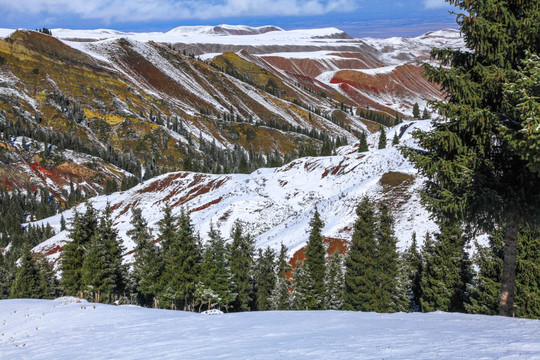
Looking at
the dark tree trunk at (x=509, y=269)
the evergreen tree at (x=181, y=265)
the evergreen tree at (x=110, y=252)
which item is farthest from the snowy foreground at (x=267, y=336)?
the evergreen tree at (x=110, y=252)

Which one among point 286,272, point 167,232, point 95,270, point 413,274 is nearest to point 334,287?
point 413,274

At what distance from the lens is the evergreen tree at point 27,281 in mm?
42812

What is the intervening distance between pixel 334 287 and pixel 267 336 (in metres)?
24.1

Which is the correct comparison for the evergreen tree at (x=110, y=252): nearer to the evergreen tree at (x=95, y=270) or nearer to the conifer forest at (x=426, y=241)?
the conifer forest at (x=426, y=241)

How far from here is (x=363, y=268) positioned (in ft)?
98.0

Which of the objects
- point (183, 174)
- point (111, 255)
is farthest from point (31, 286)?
point (183, 174)

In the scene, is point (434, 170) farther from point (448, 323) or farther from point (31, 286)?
point (31, 286)

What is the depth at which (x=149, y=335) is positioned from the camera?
44.8 feet

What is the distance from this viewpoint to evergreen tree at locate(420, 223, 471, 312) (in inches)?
1008

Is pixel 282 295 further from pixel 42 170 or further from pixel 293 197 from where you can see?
pixel 42 170

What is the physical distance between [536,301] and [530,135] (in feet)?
40.3

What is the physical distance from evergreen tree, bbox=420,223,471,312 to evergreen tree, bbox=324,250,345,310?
26.8ft

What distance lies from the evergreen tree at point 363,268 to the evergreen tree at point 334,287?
100 inches

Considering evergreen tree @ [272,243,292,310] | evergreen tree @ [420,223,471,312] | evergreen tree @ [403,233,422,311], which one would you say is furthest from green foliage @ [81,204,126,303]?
evergreen tree @ [420,223,471,312]
